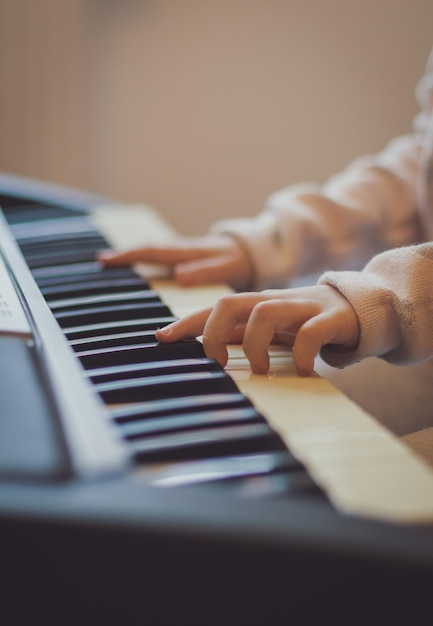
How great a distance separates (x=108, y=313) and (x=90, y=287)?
92mm

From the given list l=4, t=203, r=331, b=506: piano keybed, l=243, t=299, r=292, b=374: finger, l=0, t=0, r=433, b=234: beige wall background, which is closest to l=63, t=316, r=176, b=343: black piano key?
l=4, t=203, r=331, b=506: piano keybed

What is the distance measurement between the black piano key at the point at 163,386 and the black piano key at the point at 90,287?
0.76ft

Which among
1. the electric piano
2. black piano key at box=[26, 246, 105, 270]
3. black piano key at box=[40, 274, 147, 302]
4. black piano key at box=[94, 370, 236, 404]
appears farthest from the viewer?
black piano key at box=[26, 246, 105, 270]

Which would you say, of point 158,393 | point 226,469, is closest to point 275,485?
point 226,469

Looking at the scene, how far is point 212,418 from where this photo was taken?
509 millimetres

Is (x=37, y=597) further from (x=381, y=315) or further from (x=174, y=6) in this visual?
(x=174, y=6)

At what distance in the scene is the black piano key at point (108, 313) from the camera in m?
0.71

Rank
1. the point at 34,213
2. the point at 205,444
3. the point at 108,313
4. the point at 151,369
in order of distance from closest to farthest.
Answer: the point at 205,444, the point at 151,369, the point at 108,313, the point at 34,213

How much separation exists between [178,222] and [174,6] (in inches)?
21.8

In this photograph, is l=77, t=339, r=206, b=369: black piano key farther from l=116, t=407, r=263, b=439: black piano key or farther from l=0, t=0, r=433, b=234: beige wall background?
l=0, t=0, r=433, b=234: beige wall background

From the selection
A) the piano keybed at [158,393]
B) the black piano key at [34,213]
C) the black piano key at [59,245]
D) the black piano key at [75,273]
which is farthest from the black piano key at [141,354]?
the black piano key at [34,213]

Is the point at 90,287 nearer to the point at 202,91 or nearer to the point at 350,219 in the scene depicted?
the point at 350,219

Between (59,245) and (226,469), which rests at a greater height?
(59,245)

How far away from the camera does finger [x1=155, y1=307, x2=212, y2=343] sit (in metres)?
0.64
